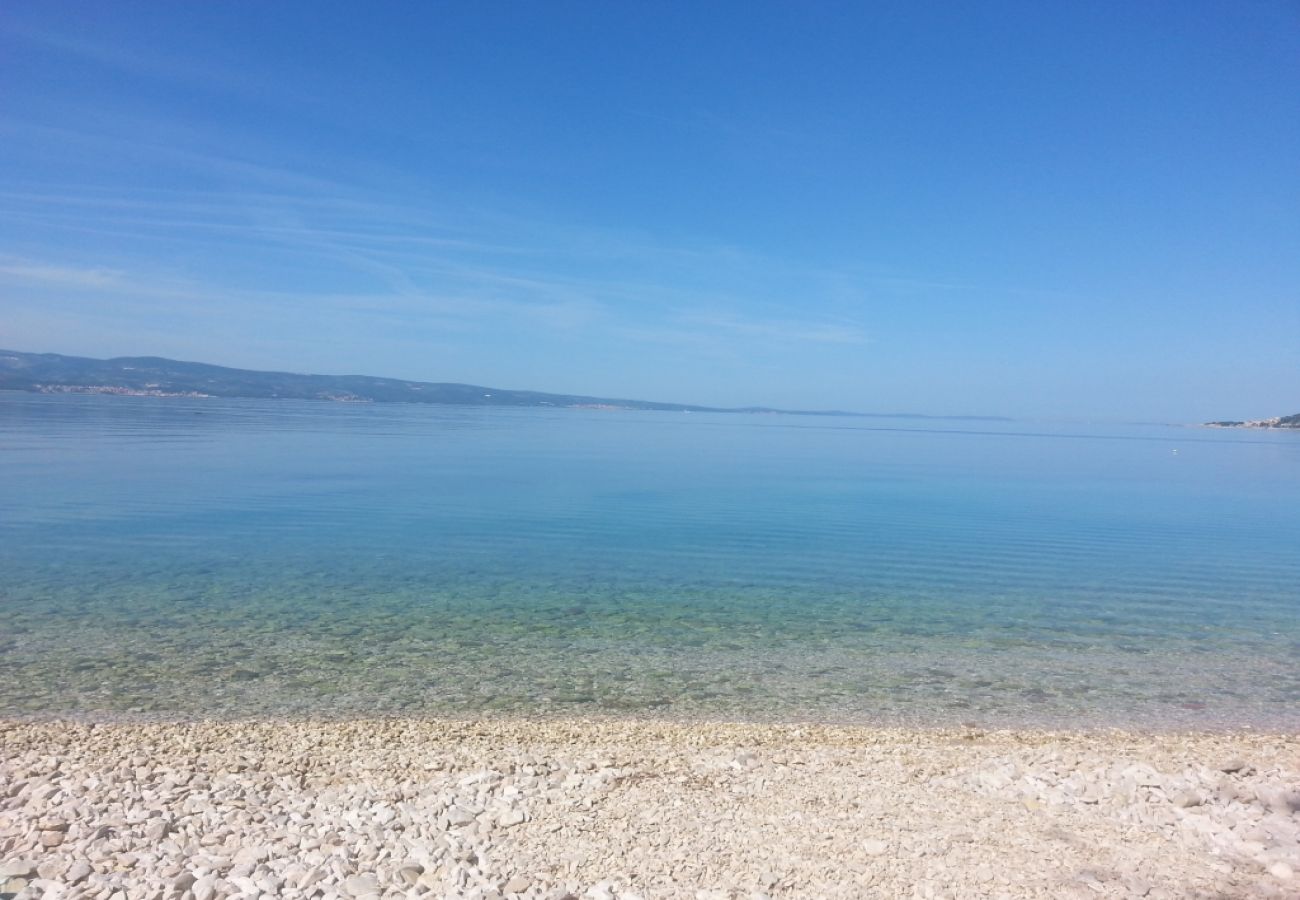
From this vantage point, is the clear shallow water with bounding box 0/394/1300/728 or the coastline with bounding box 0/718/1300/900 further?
the clear shallow water with bounding box 0/394/1300/728

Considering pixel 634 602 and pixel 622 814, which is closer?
pixel 622 814

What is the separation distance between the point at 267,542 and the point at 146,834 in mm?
17896

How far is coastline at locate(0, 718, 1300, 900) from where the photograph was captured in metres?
6.82

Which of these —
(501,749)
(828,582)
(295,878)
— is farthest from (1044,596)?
(295,878)

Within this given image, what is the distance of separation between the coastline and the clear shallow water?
1.82 metres

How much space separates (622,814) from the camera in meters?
7.95

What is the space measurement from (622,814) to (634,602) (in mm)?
10228

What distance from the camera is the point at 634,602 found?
1817 cm

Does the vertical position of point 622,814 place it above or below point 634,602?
above

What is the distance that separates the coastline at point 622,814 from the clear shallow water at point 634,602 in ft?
5.96

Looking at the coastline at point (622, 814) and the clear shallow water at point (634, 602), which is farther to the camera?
the clear shallow water at point (634, 602)

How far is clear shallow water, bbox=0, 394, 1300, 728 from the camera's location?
12.4 meters

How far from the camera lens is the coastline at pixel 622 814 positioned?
6816 mm

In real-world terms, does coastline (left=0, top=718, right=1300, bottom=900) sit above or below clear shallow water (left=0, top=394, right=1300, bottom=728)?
above
